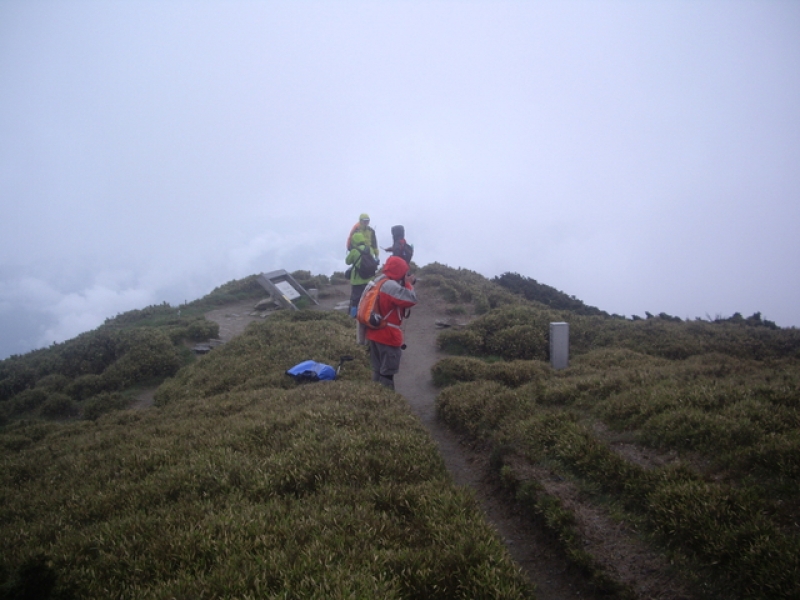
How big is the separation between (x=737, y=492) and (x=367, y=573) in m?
3.50

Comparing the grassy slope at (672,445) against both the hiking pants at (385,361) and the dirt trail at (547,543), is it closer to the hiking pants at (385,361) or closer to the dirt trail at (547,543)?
the dirt trail at (547,543)

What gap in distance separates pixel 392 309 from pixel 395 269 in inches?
28.0

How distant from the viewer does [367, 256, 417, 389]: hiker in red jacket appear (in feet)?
29.8

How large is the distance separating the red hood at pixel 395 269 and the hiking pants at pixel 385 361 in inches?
52.0

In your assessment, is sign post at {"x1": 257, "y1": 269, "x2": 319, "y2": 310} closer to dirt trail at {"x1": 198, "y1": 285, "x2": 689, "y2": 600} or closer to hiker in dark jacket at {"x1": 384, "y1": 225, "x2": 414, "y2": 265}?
hiker in dark jacket at {"x1": 384, "y1": 225, "x2": 414, "y2": 265}

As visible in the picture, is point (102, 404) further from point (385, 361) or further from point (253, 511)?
point (253, 511)

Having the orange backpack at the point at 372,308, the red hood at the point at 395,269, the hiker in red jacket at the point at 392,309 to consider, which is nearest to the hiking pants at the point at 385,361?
the hiker in red jacket at the point at 392,309

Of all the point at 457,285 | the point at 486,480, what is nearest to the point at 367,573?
the point at 486,480

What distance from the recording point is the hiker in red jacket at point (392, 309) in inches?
358

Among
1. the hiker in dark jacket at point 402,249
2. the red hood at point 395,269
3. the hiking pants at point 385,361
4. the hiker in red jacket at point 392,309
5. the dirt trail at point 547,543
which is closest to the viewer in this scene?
the dirt trail at point 547,543

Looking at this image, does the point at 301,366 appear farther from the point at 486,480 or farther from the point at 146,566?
the point at 146,566

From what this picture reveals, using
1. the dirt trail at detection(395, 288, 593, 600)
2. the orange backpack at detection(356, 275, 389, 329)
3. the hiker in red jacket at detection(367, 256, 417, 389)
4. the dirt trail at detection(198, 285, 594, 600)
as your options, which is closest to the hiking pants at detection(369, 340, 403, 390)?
the hiker in red jacket at detection(367, 256, 417, 389)

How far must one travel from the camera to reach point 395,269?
A: 927cm

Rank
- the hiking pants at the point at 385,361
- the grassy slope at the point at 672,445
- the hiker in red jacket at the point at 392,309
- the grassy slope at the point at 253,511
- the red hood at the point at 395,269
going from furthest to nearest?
the hiking pants at the point at 385,361, the red hood at the point at 395,269, the hiker in red jacket at the point at 392,309, the grassy slope at the point at 672,445, the grassy slope at the point at 253,511
